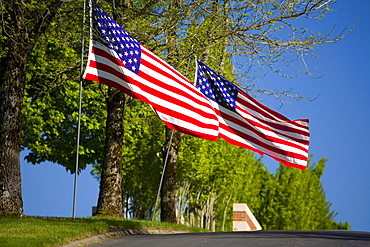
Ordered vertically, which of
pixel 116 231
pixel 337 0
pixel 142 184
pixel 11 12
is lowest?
pixel 116 231

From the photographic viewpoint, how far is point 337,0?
834 inches

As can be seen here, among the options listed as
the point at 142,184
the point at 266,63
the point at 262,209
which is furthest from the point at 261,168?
the point at 266,63

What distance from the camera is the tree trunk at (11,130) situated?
17.8 meters

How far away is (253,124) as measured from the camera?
56.7 feet

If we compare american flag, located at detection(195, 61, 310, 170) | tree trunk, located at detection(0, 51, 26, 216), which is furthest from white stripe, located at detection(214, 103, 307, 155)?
tree trunk, located at detection(0, 51, 26, 216)

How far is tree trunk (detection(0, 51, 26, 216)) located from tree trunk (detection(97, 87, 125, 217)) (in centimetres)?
492

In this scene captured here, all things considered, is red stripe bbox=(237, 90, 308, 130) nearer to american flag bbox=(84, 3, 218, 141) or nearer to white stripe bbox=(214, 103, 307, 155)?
white stripe bbox=(214, 103, 307, 155)

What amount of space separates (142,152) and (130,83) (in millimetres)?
26673

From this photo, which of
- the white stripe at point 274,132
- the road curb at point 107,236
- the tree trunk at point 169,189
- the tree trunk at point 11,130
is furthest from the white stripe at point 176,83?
the tree trunk at point 169,189

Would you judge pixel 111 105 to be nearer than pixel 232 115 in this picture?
No

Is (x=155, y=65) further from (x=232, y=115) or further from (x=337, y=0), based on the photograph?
(x=337, y=0)

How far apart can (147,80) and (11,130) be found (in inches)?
205

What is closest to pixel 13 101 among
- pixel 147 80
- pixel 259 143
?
pixel 147 80

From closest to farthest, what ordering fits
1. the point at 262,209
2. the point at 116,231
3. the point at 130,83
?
1. the point at 130,83
2. the point at 116,231
3. the point at 262,209
